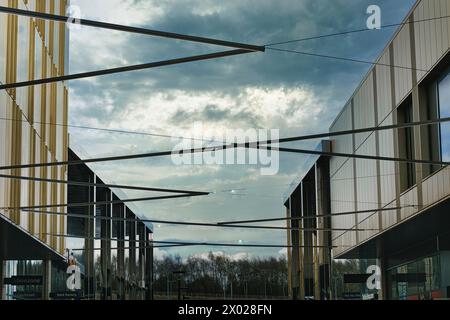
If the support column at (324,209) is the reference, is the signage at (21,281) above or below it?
below

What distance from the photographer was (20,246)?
35125mm

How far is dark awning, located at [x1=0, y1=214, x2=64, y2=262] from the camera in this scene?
1144 inches

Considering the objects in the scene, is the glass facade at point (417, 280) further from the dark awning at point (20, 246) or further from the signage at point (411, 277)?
the dark awning at point (20, 246)

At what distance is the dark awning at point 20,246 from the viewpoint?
29056 mm

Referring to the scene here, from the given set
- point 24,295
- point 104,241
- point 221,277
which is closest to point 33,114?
point 221,277

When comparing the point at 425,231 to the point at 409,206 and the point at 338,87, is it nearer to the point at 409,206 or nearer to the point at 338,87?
the point at 409,206

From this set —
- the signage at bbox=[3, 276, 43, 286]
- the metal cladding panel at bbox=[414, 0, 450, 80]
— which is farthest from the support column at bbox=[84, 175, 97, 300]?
the metal cladding panel at bbox=[414, 0, 450, 80]

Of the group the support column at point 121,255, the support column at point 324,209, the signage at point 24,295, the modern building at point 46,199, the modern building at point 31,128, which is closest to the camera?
the modern building at point 31,128

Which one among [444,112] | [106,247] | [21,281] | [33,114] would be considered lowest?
[21,281]

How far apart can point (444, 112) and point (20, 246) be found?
19.9m

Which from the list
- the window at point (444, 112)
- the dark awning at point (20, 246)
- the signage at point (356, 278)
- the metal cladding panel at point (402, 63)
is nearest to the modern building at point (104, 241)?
the dark awning at point (20, 246)

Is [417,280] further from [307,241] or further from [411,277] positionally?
[307,241]

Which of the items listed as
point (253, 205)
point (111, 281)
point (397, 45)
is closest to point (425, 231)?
point (397, 45)

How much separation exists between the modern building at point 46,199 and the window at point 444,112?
37.1 feet
